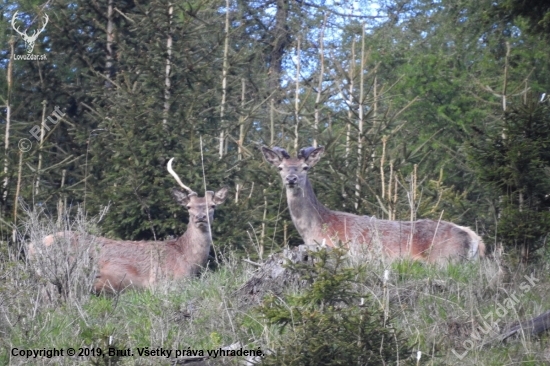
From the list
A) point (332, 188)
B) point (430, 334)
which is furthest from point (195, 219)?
point (430, 334)

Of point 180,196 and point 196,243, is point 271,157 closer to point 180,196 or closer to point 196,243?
point 180,196

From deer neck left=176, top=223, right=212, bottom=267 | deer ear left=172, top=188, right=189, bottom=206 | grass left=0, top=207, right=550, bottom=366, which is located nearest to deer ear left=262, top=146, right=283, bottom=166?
deer ear left=172, top=188, right=189, bottom=206

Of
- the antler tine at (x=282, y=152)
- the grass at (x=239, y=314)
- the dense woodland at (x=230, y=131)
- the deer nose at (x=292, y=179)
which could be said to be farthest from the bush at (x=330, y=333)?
the antler tine at (x=282, y=152)

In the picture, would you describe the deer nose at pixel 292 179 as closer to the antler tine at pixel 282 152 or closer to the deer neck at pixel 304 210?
the deer neck at pixel 304 210

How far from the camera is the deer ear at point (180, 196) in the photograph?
13.8m

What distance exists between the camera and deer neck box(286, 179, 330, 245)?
538 inches

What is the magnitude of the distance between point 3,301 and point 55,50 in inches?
392

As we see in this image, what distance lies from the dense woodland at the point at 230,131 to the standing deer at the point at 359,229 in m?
0.40

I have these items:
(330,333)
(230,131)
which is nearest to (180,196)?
(230,131)

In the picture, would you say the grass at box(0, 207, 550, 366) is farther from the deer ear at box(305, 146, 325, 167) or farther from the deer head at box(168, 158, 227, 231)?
the deer ear at box(305, 146, 325, 167)

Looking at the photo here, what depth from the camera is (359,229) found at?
13000mm

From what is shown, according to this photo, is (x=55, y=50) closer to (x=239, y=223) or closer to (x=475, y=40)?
(x=239, y=223)

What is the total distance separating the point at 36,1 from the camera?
19.5m

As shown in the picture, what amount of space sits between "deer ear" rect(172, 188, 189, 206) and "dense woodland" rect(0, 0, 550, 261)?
1.45 ft
